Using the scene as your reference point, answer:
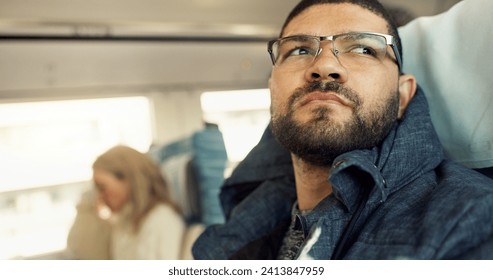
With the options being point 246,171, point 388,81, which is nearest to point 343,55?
point 388,81

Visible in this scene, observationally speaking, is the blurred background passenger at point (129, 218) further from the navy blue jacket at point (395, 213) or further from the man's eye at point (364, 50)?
the man's eye at point (364, 50)

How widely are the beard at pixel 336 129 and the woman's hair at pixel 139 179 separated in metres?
1.21

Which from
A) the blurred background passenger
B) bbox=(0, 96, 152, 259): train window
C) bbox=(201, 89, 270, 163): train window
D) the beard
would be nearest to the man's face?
the beard

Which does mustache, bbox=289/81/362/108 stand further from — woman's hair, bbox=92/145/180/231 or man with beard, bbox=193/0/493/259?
woman's hair, bbox=92/145/180/231

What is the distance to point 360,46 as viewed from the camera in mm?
818

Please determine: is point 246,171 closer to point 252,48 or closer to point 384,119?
point 384,119

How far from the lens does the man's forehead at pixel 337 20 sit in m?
0.83

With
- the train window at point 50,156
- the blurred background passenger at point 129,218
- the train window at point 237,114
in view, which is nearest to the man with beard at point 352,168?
the blurred background passenger at point 129,218

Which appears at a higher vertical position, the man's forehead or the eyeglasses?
the man's forehead

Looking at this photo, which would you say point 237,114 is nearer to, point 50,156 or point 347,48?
point 50,156

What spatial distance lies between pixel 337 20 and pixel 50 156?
7.26 ft

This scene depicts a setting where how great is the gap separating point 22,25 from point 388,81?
199cm

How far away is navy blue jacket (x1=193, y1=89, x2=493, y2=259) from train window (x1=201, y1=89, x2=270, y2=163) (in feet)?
6.79

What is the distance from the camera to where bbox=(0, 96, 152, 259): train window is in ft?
7.48
